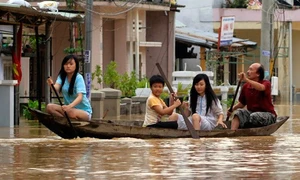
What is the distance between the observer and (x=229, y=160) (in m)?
13.1

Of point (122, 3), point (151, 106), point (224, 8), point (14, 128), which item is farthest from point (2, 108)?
point (224, 8)

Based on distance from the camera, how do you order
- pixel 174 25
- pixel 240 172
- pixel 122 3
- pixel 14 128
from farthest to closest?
1. pixel 174 25
2. pixel 122 3
3. pixel 14 128
4. pixel 240 172

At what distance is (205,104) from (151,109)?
1.00m

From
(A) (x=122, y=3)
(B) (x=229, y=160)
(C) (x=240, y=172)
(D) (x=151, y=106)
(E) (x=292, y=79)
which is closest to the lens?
(C) (x=240, y=172)

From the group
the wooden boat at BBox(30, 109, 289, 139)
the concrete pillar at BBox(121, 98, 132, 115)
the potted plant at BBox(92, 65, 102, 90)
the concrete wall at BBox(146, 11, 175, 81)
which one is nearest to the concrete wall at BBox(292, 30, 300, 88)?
the concrete wall at BBox(146, 11, 175, 81)

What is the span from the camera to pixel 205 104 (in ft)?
58.4

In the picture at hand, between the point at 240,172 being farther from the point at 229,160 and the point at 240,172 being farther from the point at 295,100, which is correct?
the point at 295,100

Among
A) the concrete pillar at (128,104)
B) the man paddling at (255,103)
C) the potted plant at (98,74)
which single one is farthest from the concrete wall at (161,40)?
the man paddling at (255,103)

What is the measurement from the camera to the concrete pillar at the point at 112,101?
29297 mm

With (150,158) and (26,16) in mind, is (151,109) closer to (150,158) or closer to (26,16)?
(150,158)

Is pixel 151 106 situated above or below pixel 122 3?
below

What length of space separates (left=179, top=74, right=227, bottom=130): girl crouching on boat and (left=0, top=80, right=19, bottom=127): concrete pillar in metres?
5.88

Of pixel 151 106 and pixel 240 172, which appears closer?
pixel 240 172

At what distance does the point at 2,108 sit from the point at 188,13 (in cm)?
3182
